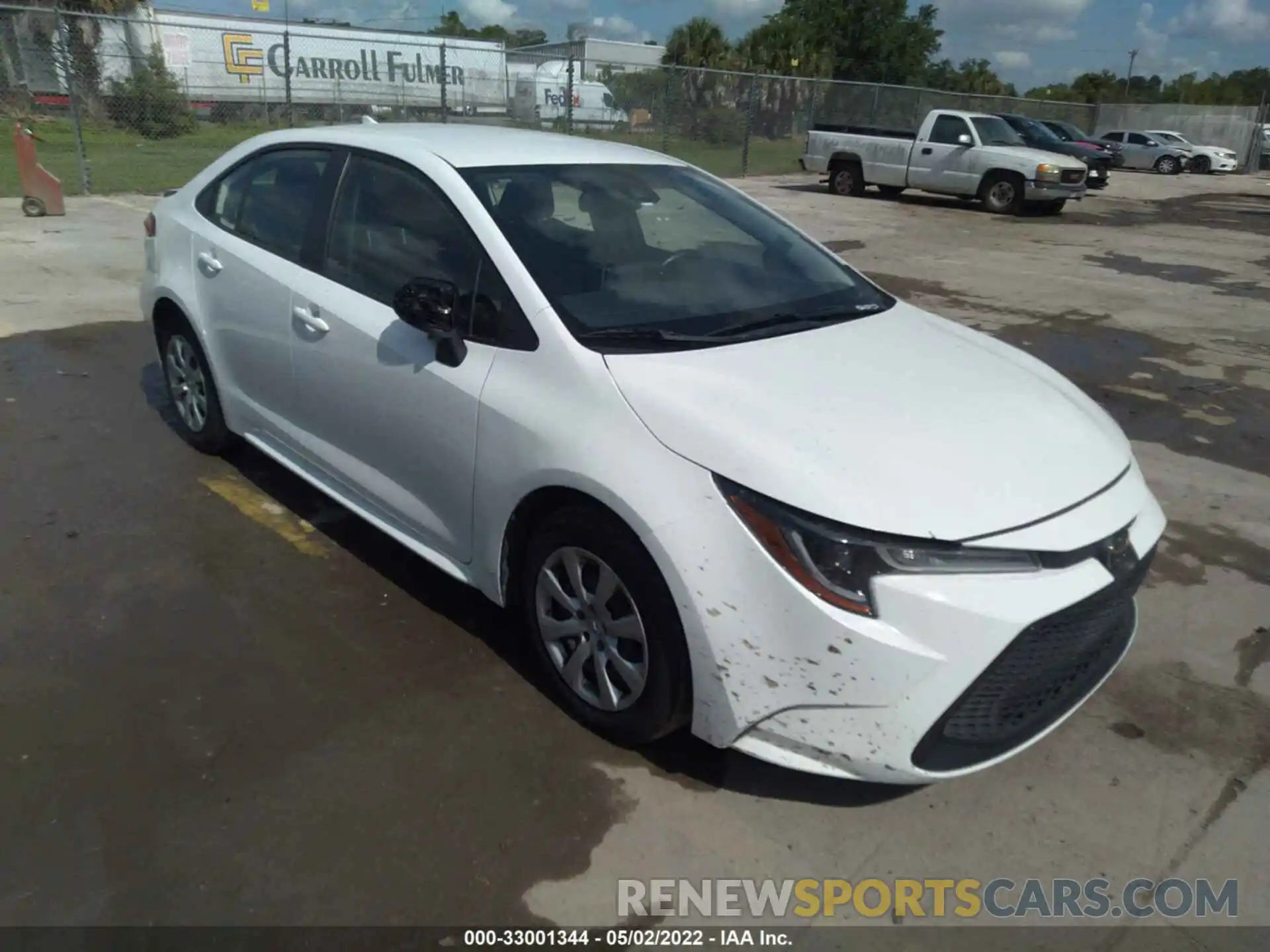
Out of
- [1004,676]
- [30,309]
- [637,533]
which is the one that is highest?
[637,533]

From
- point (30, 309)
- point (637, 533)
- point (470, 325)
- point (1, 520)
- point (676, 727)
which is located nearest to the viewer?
point (637, 533)

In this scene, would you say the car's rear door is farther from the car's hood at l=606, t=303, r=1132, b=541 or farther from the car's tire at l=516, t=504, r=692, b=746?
the car's hood at l=606, t=303, r=1132, b=541

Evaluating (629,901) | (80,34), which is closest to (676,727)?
(629,901)

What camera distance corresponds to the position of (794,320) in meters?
3.37

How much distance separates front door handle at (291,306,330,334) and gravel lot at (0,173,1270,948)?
967 mm

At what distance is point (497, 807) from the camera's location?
273 centimetres

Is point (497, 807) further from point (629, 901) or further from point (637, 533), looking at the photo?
point (637, 533)

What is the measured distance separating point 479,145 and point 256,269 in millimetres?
1120

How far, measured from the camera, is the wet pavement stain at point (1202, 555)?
4.25m

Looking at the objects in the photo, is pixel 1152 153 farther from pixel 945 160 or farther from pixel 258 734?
pixel 258 734

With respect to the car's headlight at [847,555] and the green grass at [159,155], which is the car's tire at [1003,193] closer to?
the green grass at [159,155]

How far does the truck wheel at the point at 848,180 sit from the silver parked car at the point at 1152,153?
2004 cm

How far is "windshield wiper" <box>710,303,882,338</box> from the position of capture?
318 centimetres

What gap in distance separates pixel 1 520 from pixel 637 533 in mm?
3149
